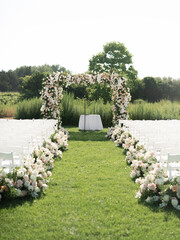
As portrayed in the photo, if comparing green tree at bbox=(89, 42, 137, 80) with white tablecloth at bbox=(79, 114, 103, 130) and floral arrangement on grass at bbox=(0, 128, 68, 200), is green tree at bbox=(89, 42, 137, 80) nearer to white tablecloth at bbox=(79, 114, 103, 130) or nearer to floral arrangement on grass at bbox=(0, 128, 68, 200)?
white tablecloth at bbox=(79, 114, 103, 130)

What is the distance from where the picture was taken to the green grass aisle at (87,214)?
10.2 feet

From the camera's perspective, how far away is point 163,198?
3.81 m

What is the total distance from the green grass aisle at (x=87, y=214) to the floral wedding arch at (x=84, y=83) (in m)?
7.18

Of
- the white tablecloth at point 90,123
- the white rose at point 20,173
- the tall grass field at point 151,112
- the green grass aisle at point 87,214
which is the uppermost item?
the tall grass field at point 151,112

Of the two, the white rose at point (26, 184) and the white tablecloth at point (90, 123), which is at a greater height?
the white tablecloth at point (90, 123)

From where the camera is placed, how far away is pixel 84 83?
12.8 m

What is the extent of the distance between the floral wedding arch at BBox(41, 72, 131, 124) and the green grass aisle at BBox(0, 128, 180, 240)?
7.18 metres

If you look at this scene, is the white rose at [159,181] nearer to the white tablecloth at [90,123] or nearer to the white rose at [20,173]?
the white rose at [20,173]

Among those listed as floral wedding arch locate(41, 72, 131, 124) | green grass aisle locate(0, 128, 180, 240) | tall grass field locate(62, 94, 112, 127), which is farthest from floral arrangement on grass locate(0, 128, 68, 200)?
tall grass field locate(62, 94, 112, 127)

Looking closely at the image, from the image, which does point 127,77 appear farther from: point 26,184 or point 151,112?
point 26,184

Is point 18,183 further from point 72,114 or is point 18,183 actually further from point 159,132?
point 72,114

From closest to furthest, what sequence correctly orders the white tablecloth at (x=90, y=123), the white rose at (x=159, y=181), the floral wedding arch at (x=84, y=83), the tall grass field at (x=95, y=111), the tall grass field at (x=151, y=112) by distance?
1. the white rose at (x=159, y=181)
2. the floral wedding arch at (x=84, y=83)
3. the white tablecloth at (x=90, y=123)
4. the tall grass field at (x=95, y=111)
5. the tall grass field at (x=151, y=112)

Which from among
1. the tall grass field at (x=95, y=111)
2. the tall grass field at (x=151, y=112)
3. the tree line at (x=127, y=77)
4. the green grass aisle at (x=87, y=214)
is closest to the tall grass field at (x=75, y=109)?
the tall grass field at (x=95, y=111)

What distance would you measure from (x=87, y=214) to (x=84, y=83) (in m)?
9.74
